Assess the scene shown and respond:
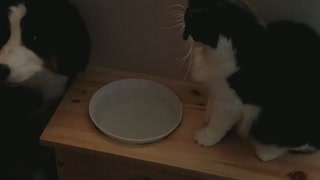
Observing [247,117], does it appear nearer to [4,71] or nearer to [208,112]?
[208,112]

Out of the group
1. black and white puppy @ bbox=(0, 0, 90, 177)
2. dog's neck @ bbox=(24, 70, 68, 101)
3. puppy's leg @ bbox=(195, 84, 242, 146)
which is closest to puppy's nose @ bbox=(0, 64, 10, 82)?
black and white puppy @ bbox=(0, 0, 90, 177)

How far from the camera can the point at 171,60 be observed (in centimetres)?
116

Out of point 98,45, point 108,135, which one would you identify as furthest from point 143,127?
point 98,45

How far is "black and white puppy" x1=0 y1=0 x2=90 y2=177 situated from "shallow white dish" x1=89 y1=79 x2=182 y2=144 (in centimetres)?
10

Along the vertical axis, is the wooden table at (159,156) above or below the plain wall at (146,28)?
below

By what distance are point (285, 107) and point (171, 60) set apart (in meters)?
0.36

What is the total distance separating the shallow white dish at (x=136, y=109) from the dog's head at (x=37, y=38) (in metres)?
0.12

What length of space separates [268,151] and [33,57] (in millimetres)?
510

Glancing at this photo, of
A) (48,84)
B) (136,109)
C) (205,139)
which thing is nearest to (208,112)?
(205,139)

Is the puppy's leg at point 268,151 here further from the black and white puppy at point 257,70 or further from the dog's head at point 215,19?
the dog's head at point 215,19

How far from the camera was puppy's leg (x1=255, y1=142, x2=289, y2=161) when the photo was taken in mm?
948

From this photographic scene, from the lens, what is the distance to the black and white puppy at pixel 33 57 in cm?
95

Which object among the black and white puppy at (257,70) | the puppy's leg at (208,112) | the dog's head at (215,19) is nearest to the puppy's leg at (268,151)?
the black and white puppy at (257,70)

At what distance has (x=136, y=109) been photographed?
1104mm
